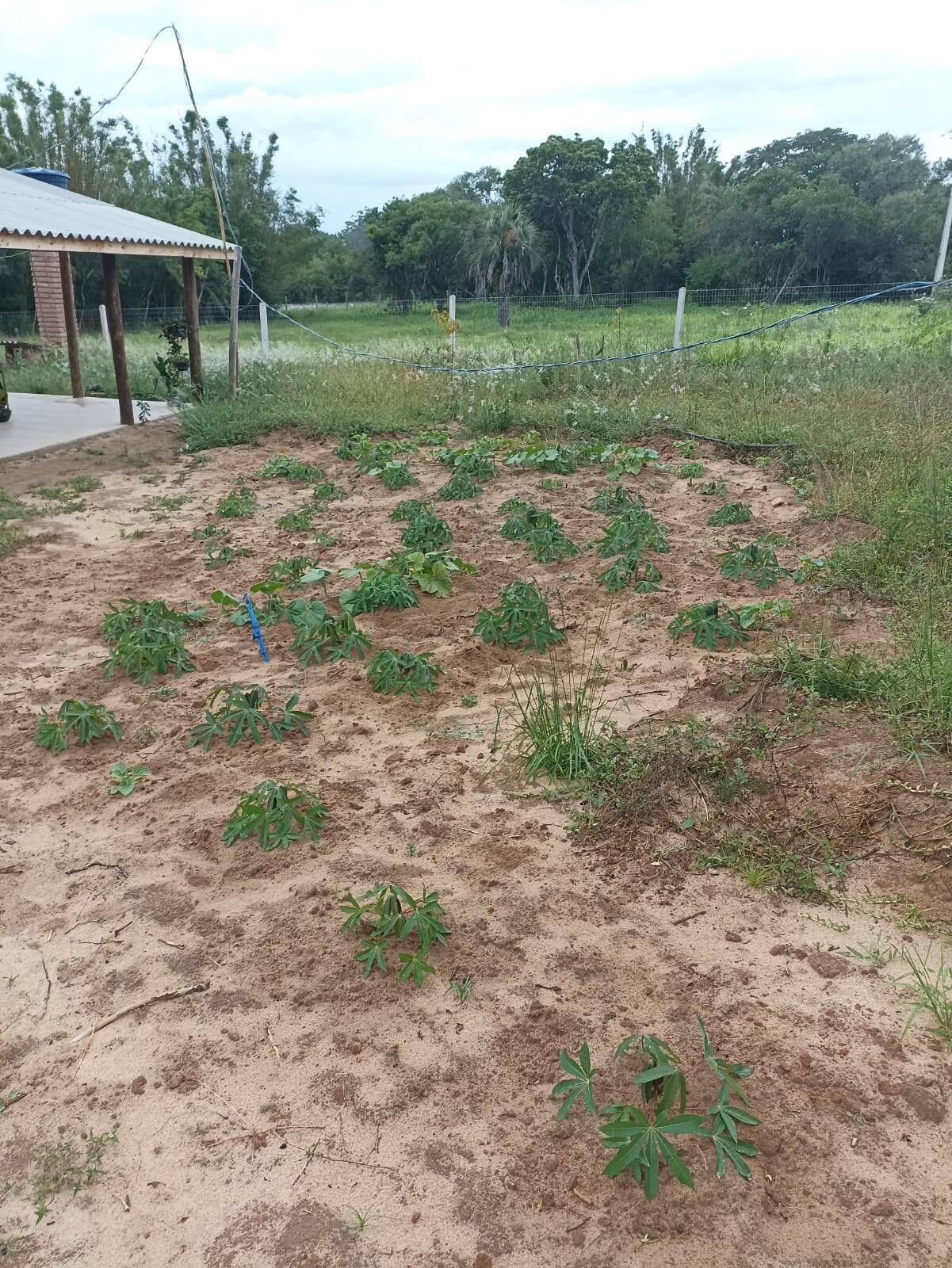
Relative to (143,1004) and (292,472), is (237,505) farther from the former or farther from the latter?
(143,1004)

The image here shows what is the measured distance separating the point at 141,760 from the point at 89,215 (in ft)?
32.4

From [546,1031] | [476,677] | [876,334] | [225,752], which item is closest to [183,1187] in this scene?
[546,1031]

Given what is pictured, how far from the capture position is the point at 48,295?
17.6 meters

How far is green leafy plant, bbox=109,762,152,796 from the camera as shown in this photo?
3.76 m

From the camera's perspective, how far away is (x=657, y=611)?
5.26m

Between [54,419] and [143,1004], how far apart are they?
11.2 meters

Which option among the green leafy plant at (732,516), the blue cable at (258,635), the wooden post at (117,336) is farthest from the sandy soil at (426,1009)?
the wooden post at (117,336)

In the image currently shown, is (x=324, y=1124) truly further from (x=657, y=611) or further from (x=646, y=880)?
(x=657, y=611)

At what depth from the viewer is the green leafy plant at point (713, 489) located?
24.7 ft

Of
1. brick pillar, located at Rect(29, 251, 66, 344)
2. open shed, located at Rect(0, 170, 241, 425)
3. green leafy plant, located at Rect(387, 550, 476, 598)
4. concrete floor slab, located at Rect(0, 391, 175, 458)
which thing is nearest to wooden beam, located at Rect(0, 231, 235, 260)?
open shed, located at Rect(0, 170, 241, 425)

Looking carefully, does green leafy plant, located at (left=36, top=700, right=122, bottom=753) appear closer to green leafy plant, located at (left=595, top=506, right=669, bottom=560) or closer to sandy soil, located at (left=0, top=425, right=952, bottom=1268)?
sandy soil, located at (left=0, top=425, right=952, bottom=1268)

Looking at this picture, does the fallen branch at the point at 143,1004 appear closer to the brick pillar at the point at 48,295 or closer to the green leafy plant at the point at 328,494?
the green leafy plant at the point at 328,494

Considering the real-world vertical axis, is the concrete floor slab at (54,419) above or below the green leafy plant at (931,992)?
above

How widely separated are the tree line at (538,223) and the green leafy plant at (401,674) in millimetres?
29893
